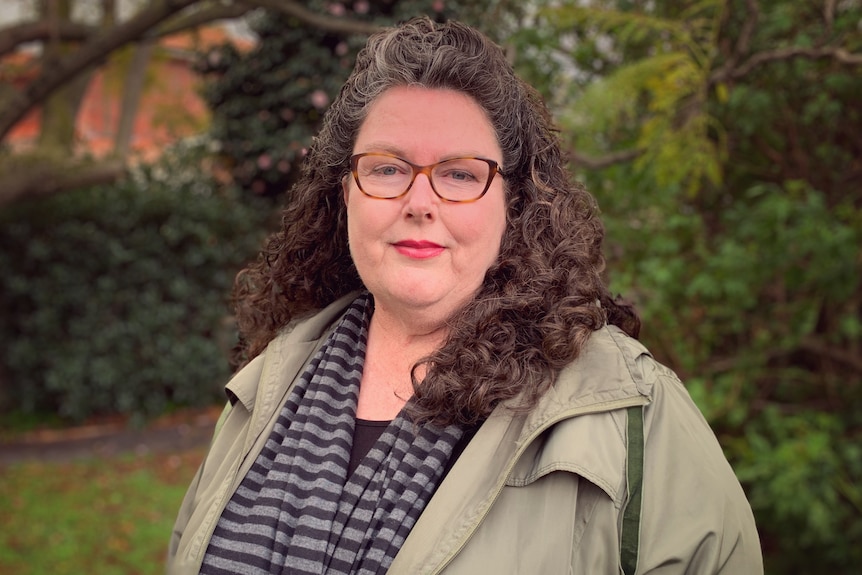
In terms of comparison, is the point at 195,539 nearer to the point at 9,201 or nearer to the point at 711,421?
the point at 711,421

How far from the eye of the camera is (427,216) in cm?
175

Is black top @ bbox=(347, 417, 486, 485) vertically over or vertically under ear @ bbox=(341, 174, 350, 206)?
under

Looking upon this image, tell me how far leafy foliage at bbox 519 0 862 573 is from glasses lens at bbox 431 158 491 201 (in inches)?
52.6

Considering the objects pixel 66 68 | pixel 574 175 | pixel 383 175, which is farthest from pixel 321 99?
pixel 383 175

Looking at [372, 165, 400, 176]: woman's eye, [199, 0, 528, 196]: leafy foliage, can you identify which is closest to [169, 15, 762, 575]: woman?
[372, 165, 400, 176]: woman's eye

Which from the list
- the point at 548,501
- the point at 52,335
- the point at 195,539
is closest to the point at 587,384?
the point at 548,501

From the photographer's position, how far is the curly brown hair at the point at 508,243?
1697 millimetres

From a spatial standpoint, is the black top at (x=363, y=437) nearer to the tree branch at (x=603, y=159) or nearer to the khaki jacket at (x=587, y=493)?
the khaki jacket at (x=587, y=493)

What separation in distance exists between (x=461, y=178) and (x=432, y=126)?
0.13 m

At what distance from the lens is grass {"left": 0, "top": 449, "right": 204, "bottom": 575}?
474cm

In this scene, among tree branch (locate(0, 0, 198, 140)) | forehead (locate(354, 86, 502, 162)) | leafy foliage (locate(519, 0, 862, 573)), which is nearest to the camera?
forehead (locate(354, 86, 502, 162))

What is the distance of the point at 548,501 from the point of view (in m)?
1.52

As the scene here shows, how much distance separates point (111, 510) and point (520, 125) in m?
4.80

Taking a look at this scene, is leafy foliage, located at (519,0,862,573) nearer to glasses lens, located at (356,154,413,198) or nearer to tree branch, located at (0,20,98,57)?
glasses lens, located at (356,154,413,198)
